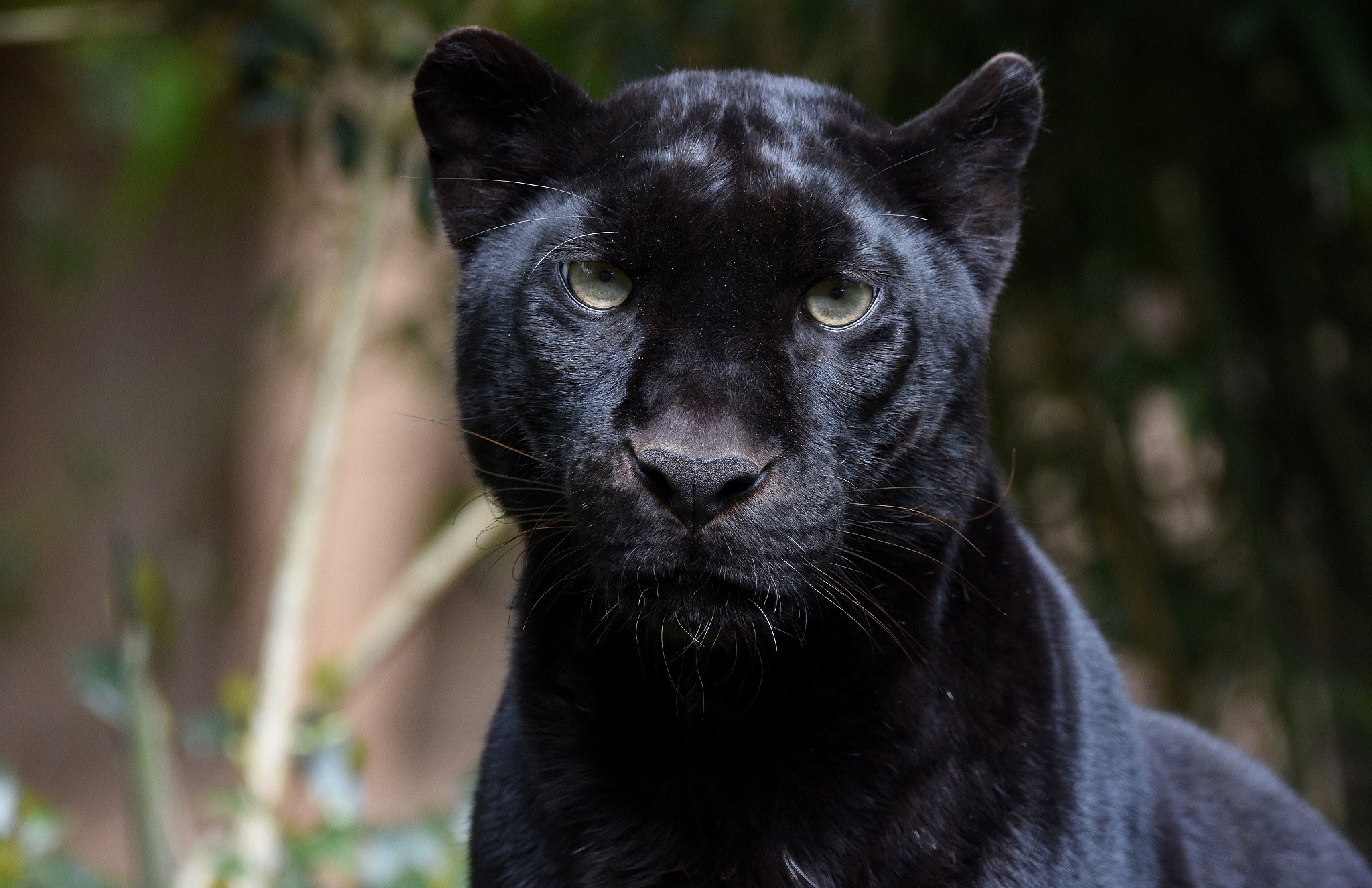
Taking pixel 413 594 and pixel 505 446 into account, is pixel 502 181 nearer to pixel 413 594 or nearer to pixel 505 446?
pixel 505 446

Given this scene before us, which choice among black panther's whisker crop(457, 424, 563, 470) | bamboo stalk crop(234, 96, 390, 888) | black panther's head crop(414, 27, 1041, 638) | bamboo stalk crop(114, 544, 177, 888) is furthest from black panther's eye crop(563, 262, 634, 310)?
bamboo stalk crop(234, 96, 390, 888)

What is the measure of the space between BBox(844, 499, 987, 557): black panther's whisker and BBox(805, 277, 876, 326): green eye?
0.21 metres

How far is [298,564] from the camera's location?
2.82 m

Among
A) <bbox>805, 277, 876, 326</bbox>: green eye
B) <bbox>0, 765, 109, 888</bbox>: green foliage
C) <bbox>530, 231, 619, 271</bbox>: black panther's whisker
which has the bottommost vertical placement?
<bbox>0, 765, 109, 888</bbox>: green foliage

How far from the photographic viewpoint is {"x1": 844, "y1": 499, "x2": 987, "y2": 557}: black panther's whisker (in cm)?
154

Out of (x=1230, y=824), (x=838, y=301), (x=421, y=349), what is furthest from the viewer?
(x=421, y=349)

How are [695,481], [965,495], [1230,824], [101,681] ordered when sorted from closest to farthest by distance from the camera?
[695,481] < [965,495] < [1230,824] < [101,681]

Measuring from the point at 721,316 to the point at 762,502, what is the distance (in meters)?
0.22

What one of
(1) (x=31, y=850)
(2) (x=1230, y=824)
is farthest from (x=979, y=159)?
(1) (x=31, y=850)

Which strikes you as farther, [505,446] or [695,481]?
[505,446]

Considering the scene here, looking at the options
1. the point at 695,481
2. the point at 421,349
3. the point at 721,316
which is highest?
the point at 721,316

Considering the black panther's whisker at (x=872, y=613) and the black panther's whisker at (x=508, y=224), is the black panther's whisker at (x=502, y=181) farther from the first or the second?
the black panther's whisker at (x=872, y=613)

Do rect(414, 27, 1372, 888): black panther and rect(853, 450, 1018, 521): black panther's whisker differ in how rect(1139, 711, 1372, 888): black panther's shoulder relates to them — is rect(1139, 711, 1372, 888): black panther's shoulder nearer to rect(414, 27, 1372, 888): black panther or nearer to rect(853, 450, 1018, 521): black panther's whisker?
rect(414, 27, 1372, 888): black panther

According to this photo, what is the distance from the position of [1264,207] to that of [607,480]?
280cm
